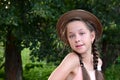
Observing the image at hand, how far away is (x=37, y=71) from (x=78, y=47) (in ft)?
34.0

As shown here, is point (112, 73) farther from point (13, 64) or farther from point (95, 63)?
point (95, 63)

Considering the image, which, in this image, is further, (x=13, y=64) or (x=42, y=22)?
(x=13, y=64)

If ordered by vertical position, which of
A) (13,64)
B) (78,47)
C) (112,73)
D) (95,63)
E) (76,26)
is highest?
(76,26)

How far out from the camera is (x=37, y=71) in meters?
12.5

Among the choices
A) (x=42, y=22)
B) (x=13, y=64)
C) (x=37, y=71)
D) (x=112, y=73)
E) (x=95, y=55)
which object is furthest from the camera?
(x=37, y=71)

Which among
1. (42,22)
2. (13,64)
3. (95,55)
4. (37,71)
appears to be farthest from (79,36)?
(37,71)

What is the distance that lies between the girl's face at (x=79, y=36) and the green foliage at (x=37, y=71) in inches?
329

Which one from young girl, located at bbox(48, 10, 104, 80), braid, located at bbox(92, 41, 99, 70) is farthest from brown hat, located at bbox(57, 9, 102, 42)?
braid, located at bbox(92, 41, 99, 70)

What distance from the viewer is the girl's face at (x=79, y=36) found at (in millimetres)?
2225

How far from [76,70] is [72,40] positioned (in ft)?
0.58

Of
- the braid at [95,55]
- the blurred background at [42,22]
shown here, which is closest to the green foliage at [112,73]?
the blurred background at [42,22]

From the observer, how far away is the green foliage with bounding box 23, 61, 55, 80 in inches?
437

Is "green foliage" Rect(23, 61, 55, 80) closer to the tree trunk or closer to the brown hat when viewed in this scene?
the tree trunk

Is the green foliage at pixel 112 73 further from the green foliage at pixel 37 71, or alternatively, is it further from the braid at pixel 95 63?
the braid at pixel 95 63
